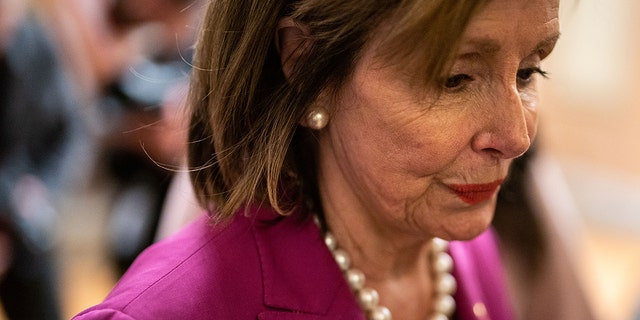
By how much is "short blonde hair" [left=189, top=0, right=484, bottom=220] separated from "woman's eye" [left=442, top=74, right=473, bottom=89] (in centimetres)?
3

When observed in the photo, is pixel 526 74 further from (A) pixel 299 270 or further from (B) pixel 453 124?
(A) pixel 299 270

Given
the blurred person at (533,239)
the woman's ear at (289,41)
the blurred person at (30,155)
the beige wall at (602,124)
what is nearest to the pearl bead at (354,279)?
the woman's ear at (289,41)

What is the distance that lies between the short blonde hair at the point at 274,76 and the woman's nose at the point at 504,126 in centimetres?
10

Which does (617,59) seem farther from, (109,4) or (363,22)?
(363,22)

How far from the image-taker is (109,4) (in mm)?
2471

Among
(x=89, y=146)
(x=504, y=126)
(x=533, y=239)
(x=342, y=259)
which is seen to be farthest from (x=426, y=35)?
(x=89, y=146)

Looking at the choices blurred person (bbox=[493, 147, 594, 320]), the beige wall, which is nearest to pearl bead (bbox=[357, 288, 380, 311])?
blurred person (bbox=[493, 147, 594, 320])

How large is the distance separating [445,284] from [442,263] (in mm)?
39

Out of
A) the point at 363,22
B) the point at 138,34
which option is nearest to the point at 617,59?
the point at 138,34

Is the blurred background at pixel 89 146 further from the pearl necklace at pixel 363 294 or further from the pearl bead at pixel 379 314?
the pearl bead at pixel 379 314

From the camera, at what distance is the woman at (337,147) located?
2.99 ft

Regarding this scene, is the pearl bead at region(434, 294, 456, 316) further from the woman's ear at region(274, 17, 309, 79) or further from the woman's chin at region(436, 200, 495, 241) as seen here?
the woman's ear at region(274, 17, 309, 79)

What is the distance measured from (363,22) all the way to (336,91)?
0.38 feet

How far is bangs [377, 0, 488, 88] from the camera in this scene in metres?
0.86
